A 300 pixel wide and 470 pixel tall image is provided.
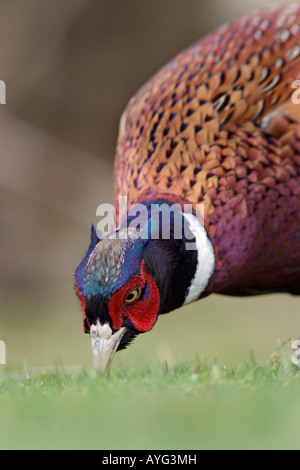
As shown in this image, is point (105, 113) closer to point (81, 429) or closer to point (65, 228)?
point (65, 228)

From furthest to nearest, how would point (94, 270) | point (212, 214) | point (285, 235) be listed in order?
point (285, 235), point (212, 214), point (94, 270)

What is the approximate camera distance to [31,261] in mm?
11148

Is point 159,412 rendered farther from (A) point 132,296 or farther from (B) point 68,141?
(B) point 68,141

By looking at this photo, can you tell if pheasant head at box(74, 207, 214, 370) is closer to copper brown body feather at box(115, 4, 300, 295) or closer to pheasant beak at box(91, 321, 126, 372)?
pheasant beak at box(91, 321, 126, 372)

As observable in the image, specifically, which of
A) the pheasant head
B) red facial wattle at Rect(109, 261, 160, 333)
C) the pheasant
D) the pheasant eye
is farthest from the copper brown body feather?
the pheasant eye

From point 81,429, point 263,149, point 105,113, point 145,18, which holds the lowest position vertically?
point 81,429

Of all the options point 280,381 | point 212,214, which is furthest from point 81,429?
point 212,214

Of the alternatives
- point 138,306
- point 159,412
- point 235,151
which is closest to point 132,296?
point 138,306

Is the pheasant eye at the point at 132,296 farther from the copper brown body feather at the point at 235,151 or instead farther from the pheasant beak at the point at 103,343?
the copper brown body feather at the point at 235,151

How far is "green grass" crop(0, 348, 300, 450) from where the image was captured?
98.3 inches

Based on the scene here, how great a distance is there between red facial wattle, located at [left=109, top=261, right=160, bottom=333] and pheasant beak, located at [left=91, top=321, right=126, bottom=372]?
4cm

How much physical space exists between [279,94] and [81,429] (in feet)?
7.13

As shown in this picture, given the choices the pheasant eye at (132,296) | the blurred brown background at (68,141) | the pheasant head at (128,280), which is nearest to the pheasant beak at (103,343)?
the pheasant head at (128,280)

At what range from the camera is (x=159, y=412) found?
2.73 meters
